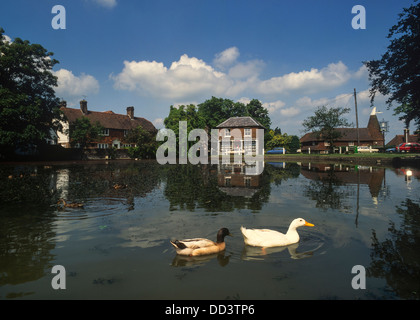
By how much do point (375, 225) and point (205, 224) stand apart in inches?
207

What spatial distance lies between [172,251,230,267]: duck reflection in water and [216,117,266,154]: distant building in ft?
190

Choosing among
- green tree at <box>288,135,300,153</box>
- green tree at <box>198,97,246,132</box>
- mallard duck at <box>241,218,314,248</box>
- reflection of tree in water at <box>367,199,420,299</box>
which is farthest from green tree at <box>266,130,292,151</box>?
mallard duck at <box>241,218,314,248</box>

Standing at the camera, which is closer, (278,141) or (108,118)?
(278,141)

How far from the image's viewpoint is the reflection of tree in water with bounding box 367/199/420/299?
16.1ft

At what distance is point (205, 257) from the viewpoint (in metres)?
6.26

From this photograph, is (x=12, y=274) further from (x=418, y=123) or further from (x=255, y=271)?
(x=418, y=123)

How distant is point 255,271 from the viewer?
5.55 meters

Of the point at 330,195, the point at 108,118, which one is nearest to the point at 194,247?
the point at 330,195

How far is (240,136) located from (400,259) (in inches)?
2314

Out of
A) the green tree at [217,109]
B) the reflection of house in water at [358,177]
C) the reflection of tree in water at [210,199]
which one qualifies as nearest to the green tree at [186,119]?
the green tree at [217,109]

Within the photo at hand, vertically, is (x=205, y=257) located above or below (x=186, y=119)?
below

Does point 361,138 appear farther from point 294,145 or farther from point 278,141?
point 278,141
